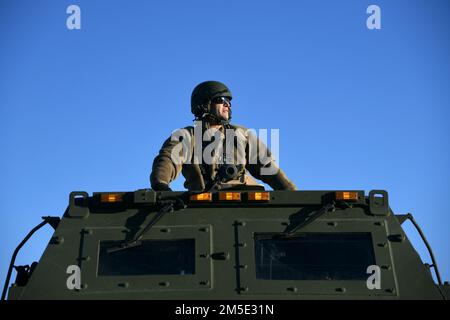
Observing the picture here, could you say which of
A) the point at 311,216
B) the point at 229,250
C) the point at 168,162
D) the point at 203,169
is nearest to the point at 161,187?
the point at 168,162

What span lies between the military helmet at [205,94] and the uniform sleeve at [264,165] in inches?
20.0

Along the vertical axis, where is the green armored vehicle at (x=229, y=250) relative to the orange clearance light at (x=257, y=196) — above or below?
below

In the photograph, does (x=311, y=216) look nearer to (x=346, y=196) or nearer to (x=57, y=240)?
(x=346, y=196)

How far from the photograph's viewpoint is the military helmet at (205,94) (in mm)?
8438

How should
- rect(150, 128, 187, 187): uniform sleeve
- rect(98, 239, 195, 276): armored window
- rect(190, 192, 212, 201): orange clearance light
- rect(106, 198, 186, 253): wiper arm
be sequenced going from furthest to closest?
rect(150, 128, 187, 187): uniform sleeve < rect(190, 192, 212, 201): orange clearance light < rect(106, 198, 186, 253): wiper arm < rect(98, 239, 195, 276): armored window

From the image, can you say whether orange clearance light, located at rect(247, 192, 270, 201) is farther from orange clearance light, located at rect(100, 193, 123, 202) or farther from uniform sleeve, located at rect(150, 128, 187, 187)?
uniform sleeve, located at rect(150, 128, 187, 187)

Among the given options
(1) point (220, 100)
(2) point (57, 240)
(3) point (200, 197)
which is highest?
(1) point (220, 100)

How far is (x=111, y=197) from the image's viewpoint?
20.1 ft

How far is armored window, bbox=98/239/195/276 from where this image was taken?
19.1ft

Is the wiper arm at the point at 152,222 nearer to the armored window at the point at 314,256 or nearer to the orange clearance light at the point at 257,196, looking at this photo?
the orange clearance light at the point at 257,196

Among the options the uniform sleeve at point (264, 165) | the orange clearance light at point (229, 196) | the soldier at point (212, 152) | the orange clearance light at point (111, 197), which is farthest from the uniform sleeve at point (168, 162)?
the orange clearance light at point (229, 196)

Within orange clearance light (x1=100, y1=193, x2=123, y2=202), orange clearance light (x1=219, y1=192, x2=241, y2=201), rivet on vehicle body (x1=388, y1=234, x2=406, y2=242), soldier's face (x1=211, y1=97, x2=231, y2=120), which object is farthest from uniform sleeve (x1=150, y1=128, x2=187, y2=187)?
rivet on vehicle body (x1=388, y1=234, x2=406, y2=242)

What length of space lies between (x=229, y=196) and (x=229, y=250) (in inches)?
17.7
